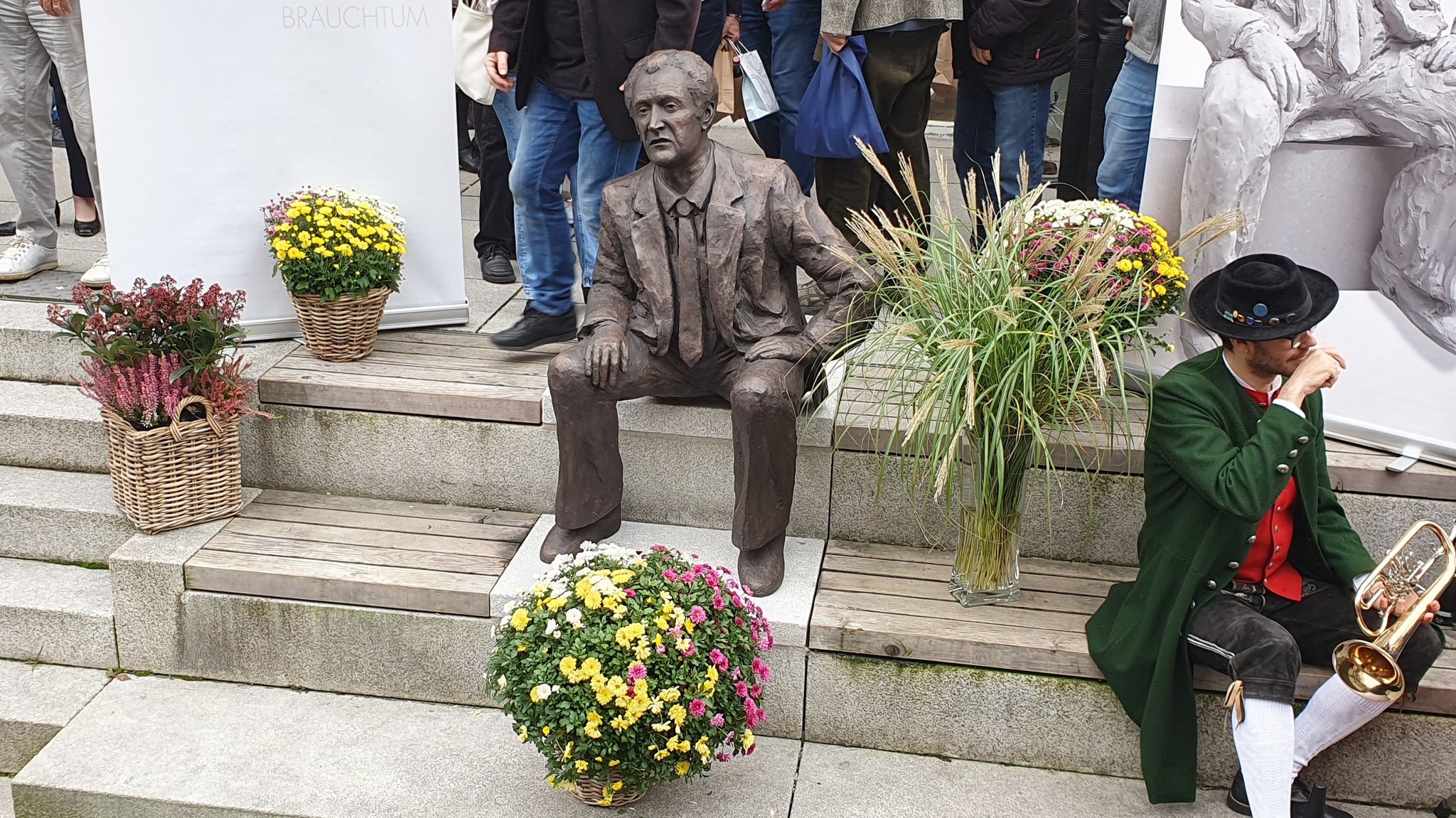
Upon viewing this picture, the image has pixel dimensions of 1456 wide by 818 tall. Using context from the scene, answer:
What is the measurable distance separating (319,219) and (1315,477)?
295 cm

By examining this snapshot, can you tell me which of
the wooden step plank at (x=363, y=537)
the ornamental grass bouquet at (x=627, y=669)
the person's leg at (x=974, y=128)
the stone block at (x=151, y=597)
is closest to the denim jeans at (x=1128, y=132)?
the person's leg at (x=974, y=128)

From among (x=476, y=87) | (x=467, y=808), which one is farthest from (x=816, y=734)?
(x=476, y=87)

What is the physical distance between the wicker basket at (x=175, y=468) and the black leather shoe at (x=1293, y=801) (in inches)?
115

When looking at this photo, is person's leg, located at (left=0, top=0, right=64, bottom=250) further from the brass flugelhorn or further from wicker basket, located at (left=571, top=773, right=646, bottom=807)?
the brass flugelhorn

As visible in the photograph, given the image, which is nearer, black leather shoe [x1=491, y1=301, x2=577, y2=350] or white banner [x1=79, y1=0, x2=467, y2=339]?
white banner [x1=79, y1=0, x2=467, y2=339]

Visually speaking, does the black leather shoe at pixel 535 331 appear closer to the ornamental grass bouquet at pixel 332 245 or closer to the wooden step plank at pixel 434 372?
the wooden step plank at pixel 434 372

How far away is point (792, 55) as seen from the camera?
4.92m

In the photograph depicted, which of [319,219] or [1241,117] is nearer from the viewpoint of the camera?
[1241,117]

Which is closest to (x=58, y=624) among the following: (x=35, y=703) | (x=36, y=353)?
(x=35, y=703)

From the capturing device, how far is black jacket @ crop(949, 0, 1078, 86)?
182 inches

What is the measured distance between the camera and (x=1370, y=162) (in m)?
3.83

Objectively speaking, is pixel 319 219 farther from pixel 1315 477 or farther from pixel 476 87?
pixel 1315 477

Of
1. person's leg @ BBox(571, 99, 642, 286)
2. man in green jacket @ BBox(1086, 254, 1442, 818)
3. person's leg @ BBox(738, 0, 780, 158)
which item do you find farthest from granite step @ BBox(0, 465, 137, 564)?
man in green jacket @ BBox(1086, 254, 1442, 818)

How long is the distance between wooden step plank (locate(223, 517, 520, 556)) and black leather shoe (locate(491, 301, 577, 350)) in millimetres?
810
